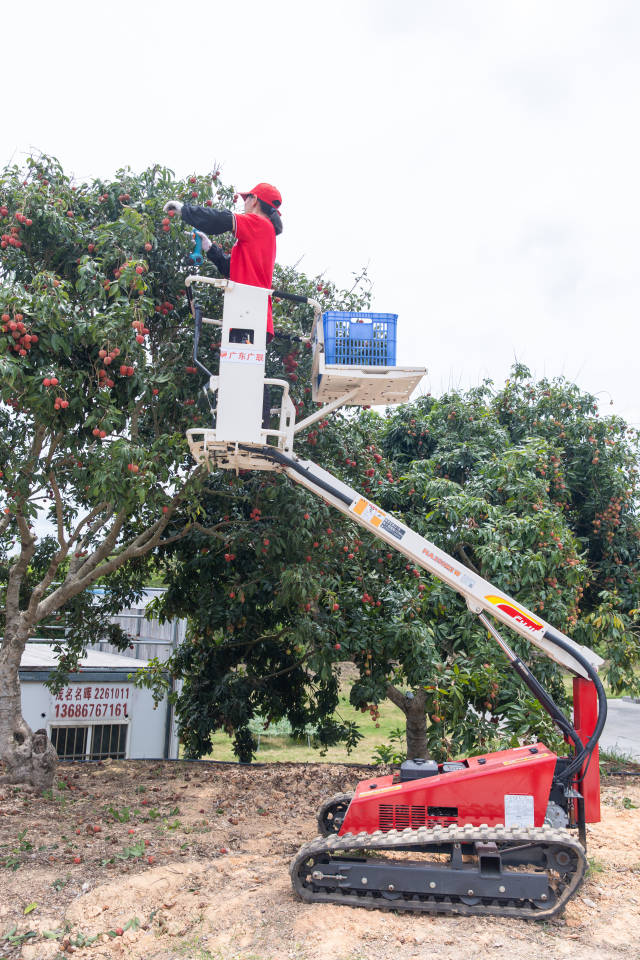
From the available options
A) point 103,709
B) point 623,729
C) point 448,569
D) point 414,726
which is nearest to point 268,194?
point 448,569

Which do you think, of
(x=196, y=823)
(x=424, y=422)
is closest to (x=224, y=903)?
(x=196, y=823)

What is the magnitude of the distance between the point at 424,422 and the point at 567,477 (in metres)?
2.62

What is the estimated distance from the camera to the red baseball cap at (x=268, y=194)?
5426mm

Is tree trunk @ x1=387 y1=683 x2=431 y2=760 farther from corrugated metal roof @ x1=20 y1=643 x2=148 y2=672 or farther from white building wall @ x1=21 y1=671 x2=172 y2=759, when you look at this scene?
white building wall @ x1=21 y1=671 x2=172 y2=759

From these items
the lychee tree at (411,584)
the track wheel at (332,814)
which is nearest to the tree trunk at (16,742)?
the lychee tree at (411,584)

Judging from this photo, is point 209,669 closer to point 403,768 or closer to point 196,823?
point 196,823

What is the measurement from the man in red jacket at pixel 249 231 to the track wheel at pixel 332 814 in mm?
3749

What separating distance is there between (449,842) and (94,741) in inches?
398

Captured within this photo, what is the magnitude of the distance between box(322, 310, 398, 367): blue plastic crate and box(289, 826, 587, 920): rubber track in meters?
3.19

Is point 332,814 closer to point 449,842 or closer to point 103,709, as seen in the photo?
point 449,842

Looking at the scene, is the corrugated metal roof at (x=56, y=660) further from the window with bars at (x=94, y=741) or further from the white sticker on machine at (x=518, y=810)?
the white sticker on machine at (x=518, y=810)

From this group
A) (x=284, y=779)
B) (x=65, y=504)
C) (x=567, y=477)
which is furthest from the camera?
(x=567, y=477)

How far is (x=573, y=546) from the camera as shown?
9.32 m

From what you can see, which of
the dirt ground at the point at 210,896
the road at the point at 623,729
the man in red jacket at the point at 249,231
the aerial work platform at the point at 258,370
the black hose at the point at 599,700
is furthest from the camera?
the road at the point at 623,729
